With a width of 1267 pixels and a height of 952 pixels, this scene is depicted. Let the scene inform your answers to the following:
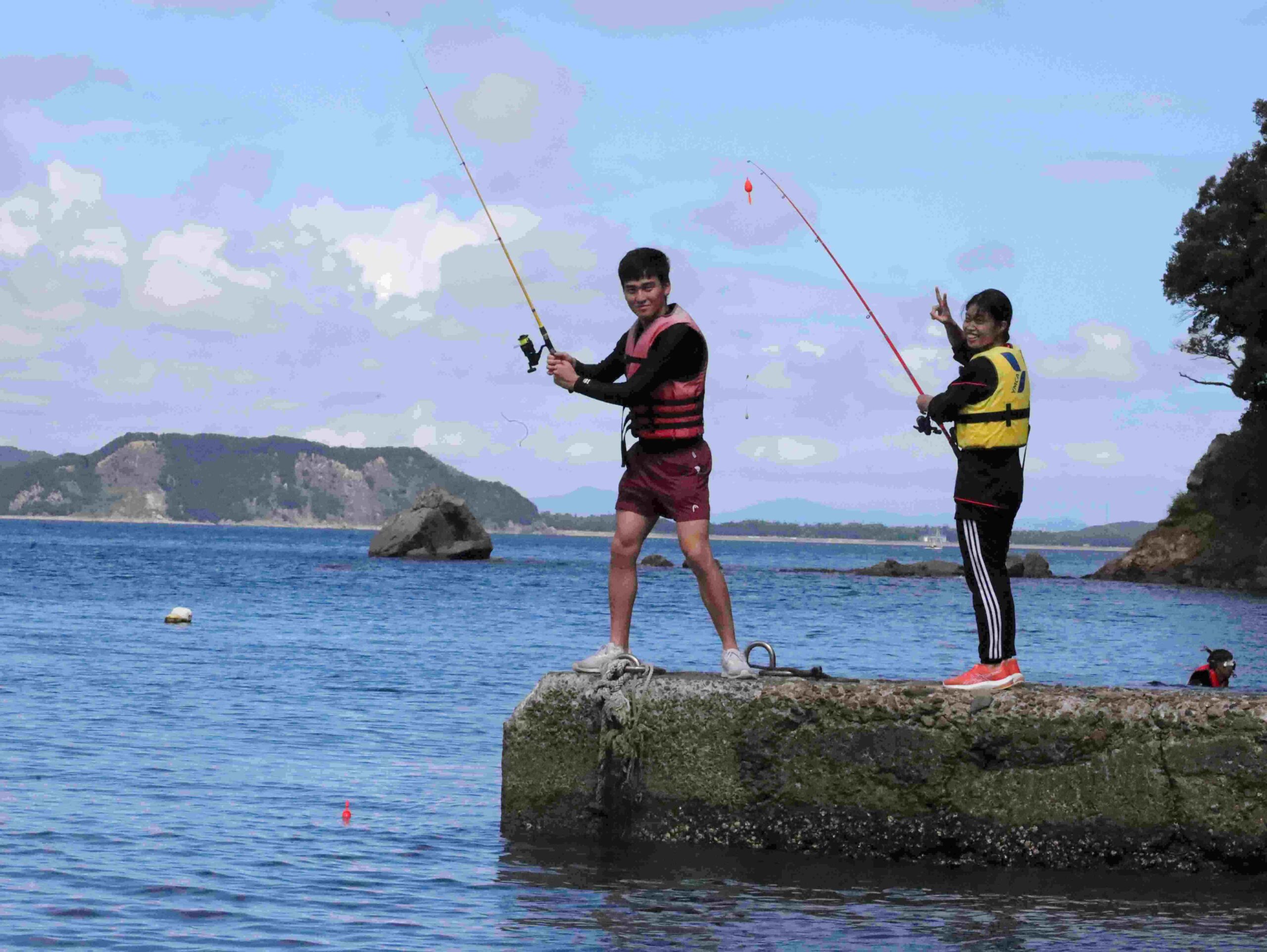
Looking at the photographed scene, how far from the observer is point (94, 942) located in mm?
6203

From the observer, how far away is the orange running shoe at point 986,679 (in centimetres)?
716

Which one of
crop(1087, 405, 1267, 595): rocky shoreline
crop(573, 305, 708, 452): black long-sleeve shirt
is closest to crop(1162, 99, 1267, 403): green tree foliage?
crop(1087, 405, 1267, 595): rocky shoreline

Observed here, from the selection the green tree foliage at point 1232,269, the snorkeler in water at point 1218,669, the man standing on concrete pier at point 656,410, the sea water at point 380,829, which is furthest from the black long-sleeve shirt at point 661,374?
the green tree foliage at point 1232,269

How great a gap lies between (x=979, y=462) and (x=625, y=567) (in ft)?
6.29

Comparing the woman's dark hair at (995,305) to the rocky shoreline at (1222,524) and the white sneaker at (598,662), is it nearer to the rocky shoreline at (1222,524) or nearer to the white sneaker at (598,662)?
the white sneaker at (598,662)

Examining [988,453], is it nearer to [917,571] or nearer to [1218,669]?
[1218,669]

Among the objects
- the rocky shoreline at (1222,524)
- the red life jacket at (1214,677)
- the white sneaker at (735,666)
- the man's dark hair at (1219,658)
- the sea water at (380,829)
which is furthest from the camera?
the rocky shoreline at (1222,524)

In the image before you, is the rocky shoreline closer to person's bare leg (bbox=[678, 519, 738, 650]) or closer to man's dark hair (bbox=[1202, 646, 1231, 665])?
man's dark hair (bbox=[1202, 646, 1231, 665])

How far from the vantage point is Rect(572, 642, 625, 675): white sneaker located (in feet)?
25.1

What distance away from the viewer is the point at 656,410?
751 cm

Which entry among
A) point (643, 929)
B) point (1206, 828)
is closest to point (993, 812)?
point (1206, 828)

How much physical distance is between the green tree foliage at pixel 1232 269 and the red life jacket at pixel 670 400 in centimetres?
3886

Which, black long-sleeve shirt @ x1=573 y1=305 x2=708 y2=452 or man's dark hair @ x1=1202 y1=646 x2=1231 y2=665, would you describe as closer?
black long-sleeve shirt @ x1=573 y1=305 x2=708 y2=452

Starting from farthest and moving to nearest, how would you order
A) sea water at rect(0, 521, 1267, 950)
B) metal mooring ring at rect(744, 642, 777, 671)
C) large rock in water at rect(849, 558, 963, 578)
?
1. large rock in water at rect(849, 558, 963, 578)
2. metal mooring ring at rect(744, 642, 777, 671)
3. sea water at rect(0, 521, 1267, 950)
